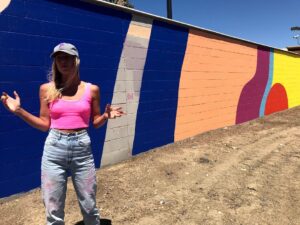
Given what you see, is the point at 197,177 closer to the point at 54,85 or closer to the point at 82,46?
the point at 82,46

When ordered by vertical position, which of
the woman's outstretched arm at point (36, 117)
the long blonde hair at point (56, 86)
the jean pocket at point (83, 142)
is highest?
the long blonde hair at point (56, 86)

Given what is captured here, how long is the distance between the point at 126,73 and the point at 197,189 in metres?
2.50

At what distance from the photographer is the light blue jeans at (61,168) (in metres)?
2.95

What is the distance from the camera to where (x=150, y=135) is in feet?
24.4

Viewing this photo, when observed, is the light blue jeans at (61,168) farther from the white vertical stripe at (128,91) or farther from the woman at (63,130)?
the white vertical stripe at (128,91)

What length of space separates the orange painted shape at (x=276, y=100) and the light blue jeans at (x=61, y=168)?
11.1 metres

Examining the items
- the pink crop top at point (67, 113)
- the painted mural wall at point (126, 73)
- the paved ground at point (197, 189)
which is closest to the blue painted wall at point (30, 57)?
the painted mural wall at point (126, 73)

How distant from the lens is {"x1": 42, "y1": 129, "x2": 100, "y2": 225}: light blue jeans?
2947 mm

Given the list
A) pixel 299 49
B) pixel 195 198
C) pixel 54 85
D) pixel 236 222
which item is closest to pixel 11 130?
pixel 54 85

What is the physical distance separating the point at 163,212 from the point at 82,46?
283 cm

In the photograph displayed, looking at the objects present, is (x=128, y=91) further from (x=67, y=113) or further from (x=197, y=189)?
(x=67, y=113)

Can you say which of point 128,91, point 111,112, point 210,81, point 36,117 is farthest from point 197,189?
point 210,81

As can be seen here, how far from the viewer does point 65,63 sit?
118 inches

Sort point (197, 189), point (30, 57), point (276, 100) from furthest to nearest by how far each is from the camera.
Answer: point (276, 100) → point (197, 189) → point (30, 57)
